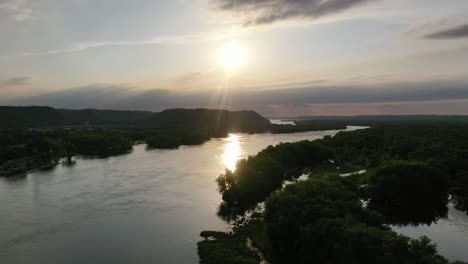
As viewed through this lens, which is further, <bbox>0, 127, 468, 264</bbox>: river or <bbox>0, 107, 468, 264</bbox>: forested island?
<bbox>0, 127, 468, 264</bbox>: river

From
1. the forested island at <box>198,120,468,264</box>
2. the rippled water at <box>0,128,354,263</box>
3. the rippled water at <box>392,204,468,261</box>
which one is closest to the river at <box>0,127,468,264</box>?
the rippled water at <box>0,128,354,263</box>

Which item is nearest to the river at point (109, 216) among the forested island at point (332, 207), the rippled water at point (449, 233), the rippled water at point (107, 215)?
the rippled water at point (107, 215)

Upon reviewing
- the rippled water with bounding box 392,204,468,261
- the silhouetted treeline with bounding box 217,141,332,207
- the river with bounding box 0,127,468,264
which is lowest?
the rippled water with bounding box 392,204,468,261

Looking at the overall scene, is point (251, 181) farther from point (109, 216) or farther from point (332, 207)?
point (332, 207)

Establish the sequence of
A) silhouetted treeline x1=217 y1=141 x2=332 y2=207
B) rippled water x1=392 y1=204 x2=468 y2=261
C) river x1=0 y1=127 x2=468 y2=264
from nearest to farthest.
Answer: river x1=0 y1=127 x2=468 y2=264
rippled water x1=392 y1=204 x2=468 y2=261
silhouetted treeline x1=217 y1=141 x2=332 y2=207

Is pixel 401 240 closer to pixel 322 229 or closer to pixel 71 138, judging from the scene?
pixel 322 229

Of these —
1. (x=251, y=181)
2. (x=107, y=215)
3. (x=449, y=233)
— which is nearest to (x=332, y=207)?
(x=449, y=233)

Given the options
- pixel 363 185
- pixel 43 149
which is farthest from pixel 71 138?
pixel 363 185

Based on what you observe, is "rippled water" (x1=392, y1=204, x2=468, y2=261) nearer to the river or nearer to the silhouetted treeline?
the river
